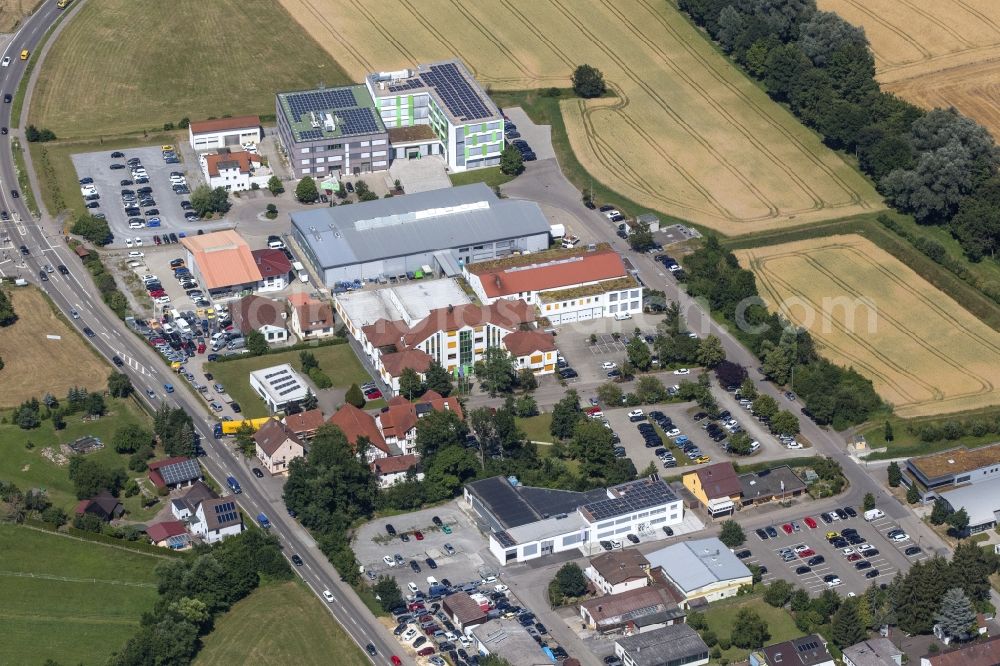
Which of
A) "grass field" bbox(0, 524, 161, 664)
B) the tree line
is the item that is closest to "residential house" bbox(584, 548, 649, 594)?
the tree line

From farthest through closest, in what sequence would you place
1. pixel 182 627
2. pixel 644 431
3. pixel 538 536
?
1. pixel 644 431
2. pixel 538 536
3. pixel 182 627

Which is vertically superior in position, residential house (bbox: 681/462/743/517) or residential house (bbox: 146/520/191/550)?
residential house (bbox: 681/462/743/517)

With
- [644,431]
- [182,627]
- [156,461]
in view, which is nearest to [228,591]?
[182,627]

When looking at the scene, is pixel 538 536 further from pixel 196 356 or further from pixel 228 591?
pixel 196 356

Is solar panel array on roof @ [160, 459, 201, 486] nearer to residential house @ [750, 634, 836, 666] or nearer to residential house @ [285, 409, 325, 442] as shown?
residential house @ [285, 409, 325, 442]

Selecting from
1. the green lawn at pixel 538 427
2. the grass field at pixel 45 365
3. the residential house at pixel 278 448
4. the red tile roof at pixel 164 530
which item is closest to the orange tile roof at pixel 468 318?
the green lawn at pixel 538 427

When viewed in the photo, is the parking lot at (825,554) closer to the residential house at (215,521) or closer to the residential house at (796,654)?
the residential house at (796,654)

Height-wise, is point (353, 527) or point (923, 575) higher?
point (923, 575)
